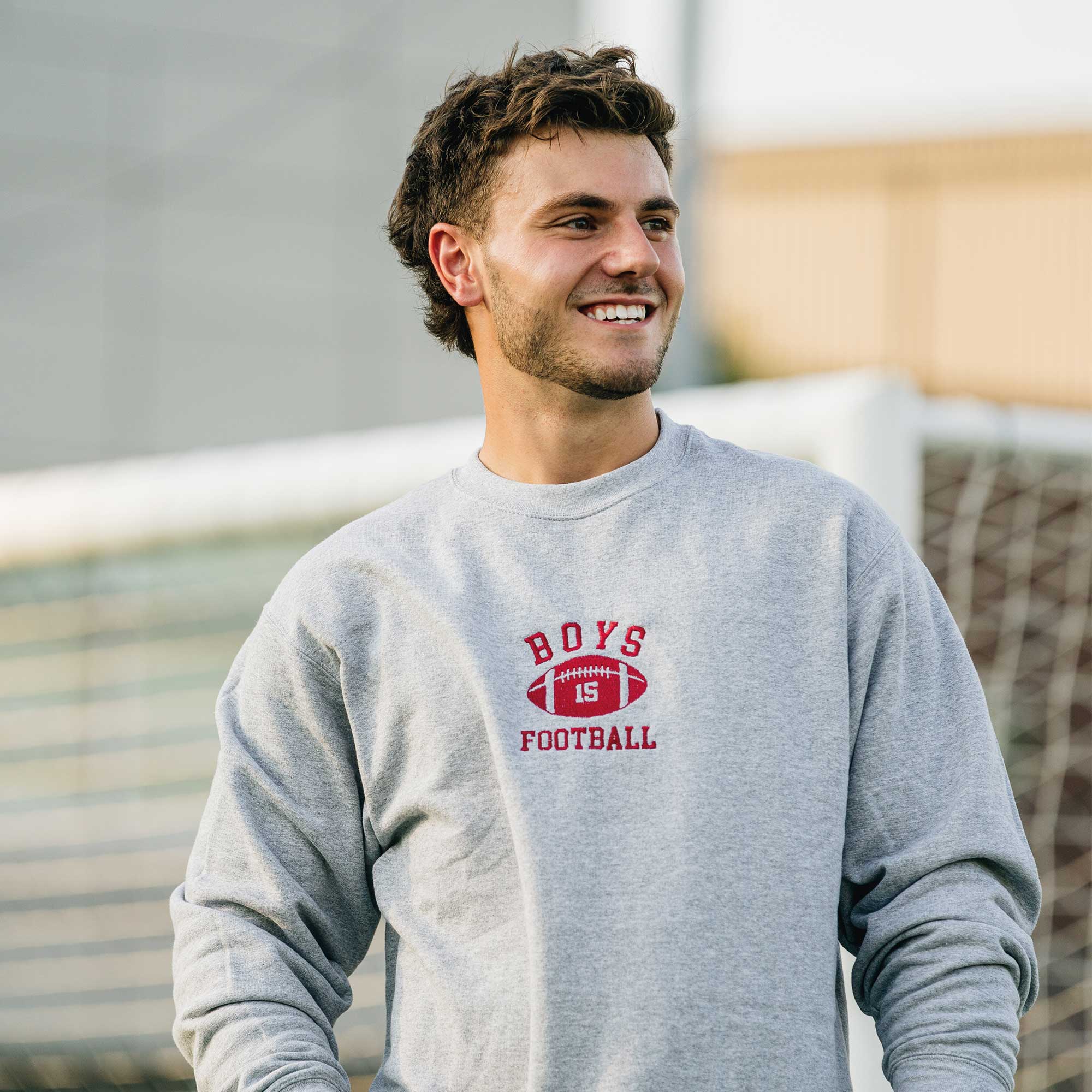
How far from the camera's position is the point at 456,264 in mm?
1710

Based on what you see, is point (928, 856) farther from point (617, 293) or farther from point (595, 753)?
point (617, 293)

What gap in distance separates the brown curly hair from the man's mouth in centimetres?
19

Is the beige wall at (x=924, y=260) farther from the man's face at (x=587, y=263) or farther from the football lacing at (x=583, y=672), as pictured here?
the football lacing at (x=583, y=672)

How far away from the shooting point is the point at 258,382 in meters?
9.27

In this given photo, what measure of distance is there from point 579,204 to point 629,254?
9 cm

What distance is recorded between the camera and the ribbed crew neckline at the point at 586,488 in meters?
1.54

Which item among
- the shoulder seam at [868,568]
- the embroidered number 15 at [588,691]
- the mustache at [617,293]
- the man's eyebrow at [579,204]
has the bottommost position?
the embroidered number 15 at [588,691]

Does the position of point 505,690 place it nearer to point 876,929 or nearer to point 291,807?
point 291,807

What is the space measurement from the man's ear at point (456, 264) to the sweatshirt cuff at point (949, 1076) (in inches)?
37.8

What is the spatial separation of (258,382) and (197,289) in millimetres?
748

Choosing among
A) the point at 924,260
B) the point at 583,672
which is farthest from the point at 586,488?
the point at 924,260

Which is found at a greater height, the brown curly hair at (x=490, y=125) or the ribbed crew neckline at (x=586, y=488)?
the brown curly hair at (x=490, y=125)

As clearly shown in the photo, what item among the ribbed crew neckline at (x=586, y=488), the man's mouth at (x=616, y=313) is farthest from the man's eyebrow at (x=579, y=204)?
the ribbed crew neckline at (x=586, y=488)

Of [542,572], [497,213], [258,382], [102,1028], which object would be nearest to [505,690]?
[542,572]
